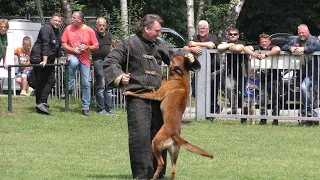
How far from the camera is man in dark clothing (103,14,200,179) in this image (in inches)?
390

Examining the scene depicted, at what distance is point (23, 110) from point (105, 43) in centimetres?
213

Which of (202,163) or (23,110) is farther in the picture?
(23,110)

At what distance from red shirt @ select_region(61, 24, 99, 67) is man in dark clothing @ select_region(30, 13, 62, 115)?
201 mm

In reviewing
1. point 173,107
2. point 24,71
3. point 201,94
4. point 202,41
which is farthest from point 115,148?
point 24,71

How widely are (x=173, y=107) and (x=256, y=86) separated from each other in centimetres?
728

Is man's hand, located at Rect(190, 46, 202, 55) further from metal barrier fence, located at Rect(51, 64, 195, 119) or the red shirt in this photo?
metal barrier fence, located at Rect(51, 64, 195, 119)

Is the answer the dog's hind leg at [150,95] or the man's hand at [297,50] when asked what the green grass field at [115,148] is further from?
the man's hand at [297,50]

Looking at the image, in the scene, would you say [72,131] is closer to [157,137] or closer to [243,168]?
[243,168]

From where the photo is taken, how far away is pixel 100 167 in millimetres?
A: 11125

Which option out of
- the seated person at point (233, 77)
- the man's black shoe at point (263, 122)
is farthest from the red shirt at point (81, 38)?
the man's black shoe at point (263, 122)

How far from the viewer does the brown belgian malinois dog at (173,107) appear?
9.55 metres

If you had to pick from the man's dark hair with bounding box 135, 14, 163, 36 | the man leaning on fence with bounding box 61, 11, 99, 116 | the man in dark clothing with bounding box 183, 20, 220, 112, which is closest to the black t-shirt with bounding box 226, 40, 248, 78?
the man in dark clothing with bounding box 183, 20, 220, 112

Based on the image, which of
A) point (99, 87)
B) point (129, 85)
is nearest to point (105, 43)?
point (99, 87)

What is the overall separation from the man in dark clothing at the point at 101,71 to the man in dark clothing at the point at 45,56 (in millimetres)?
833
